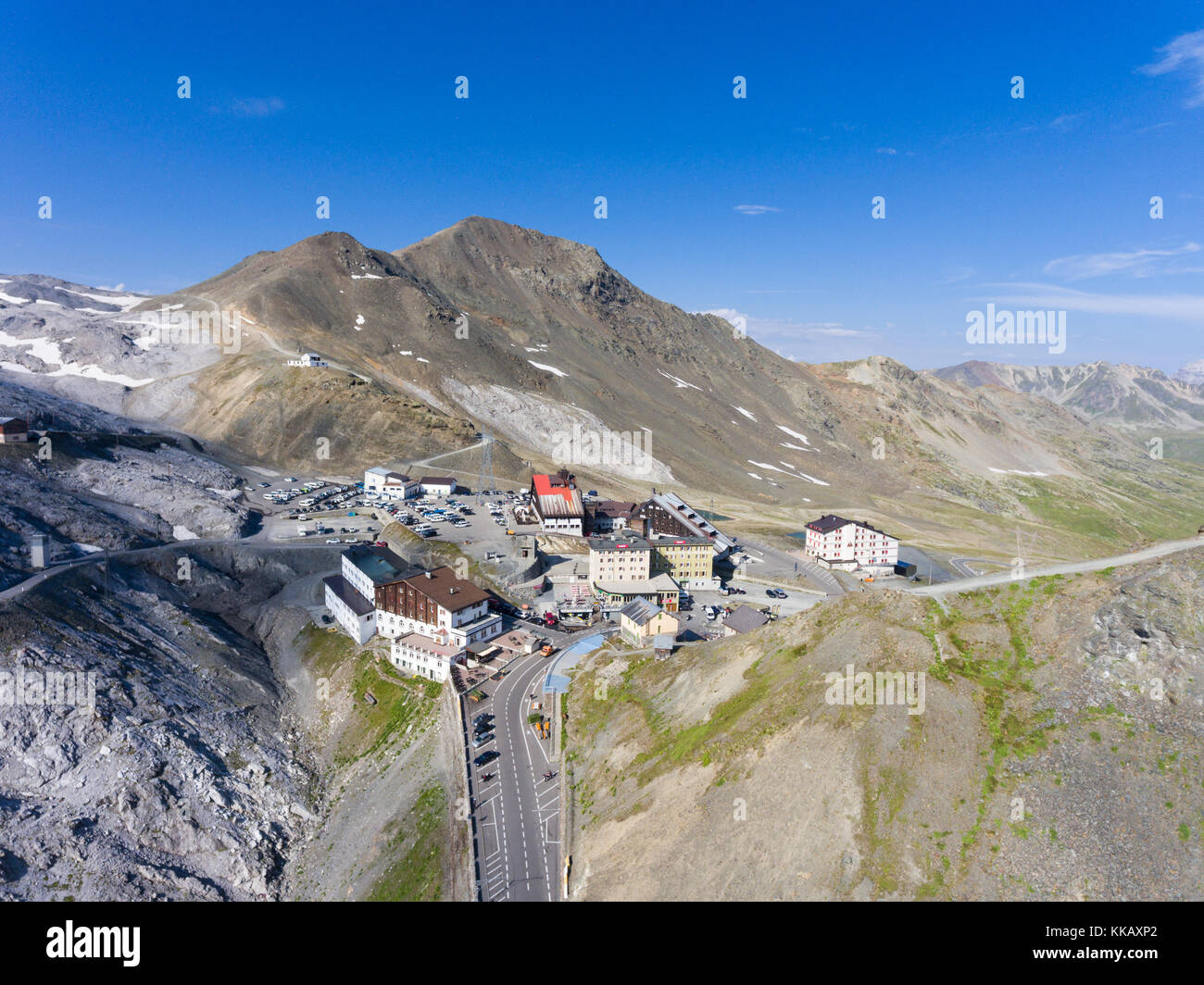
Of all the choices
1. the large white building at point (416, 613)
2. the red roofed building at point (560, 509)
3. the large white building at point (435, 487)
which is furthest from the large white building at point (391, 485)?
the large white building at point (416, 613)

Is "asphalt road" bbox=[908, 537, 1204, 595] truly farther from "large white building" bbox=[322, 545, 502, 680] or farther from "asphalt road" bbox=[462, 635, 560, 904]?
"large white building" bbox=[322, 545, 502, 680]

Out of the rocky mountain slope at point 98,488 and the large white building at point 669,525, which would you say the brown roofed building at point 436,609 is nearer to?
A: the rocky mountain slope at point 98,488

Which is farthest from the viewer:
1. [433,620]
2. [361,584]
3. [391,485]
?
[391,485]

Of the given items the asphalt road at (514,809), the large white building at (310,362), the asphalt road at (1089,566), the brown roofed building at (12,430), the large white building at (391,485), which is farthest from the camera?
the large white building at (310,362)

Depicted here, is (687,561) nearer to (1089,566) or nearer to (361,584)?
(361,584)

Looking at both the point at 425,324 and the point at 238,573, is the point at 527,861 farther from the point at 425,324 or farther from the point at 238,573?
the point at 425,324

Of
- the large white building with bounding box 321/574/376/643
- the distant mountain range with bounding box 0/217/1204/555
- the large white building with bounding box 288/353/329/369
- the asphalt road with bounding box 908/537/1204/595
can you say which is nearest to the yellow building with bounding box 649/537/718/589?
the large white building with bounding box 321/574/376/643

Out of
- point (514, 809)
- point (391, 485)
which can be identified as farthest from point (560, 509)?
point (514, 809)
